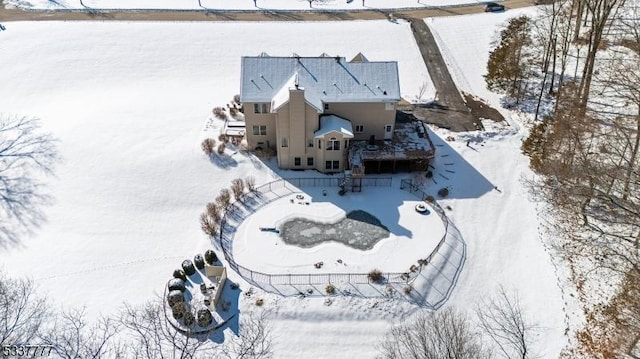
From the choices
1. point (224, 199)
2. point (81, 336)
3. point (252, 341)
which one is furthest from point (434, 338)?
point (81, 336)

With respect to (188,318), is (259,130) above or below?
above

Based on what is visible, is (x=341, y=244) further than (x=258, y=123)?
No

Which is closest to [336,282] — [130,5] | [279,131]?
[279,131]

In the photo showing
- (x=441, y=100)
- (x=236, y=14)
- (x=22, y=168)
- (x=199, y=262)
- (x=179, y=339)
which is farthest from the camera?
(x=236, y=14)

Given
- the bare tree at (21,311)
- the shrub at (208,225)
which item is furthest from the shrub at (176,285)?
the bare tree at (21,311)

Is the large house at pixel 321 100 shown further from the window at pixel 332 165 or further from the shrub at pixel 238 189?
the shrub at pixel 238 189

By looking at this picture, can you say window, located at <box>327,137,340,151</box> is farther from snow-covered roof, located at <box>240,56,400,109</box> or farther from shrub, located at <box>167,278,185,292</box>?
shrub, located at <box>167,278,185,292</box>

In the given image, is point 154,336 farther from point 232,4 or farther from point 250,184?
point 232,4

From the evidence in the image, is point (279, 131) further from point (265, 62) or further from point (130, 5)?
point (130, 5)
